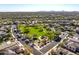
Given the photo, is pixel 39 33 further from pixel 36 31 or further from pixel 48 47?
pixel 48 47

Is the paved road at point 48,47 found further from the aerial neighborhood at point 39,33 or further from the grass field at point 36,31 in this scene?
the grass field at point 36,31

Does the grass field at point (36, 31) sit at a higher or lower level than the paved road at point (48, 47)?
higher

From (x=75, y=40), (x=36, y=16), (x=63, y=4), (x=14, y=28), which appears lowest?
(x=75, y=40)

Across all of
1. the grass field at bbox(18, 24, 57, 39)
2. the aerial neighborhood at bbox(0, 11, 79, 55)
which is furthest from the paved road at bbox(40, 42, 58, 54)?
the grass field at bbox(18, 24, 57, 39)

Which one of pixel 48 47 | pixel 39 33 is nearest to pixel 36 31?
pixel 39 33

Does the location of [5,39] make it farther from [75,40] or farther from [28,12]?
[75,40]

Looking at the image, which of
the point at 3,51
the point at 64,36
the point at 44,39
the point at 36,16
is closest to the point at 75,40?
the point at 64,36

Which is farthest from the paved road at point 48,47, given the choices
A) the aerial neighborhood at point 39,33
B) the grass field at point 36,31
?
the grass field at point 36,31
